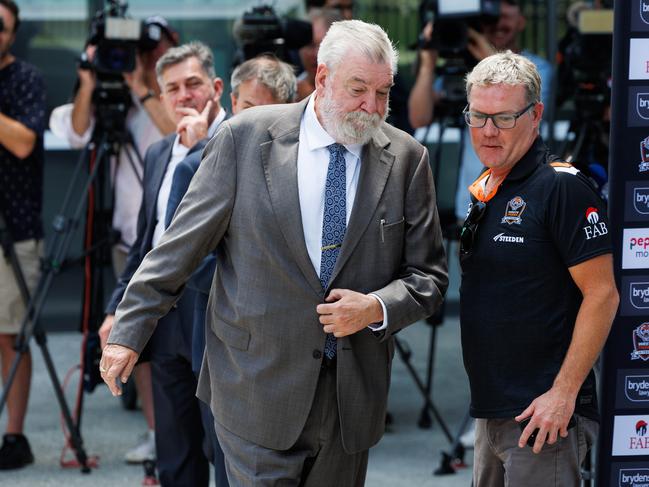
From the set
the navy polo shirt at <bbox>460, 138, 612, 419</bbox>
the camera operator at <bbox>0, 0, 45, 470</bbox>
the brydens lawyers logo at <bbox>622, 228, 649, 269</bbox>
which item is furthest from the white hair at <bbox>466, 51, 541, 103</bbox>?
the camera operator at <bbox>0, 0, 45, 470</bbox>

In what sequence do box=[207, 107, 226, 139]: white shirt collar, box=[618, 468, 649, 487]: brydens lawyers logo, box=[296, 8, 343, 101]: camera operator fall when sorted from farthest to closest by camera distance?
box=[296, 8, 343, 101]: camera operator, box=[207, 107, 226, 139]: white shirt collar, box=[618, 468, 649, 487]: brydens lawyers logo

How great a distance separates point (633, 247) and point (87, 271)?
116 inches

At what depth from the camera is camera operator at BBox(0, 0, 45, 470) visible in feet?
18.0

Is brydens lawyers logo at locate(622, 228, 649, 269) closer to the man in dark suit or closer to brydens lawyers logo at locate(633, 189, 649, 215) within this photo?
brydens lawyers logo at locate(633, 189, 649, 215)

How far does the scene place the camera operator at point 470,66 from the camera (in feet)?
18.6

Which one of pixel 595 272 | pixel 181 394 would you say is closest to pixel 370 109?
pixel 595 272

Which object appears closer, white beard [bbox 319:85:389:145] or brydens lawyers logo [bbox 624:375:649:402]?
white beard [bbox 319:85:389:145]

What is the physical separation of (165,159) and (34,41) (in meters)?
3.84

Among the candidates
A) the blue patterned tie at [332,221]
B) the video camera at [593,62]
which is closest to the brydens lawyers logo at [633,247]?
the blue patterned tie at [332,221]

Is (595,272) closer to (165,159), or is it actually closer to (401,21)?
(165,159)

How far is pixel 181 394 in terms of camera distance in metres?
4.59

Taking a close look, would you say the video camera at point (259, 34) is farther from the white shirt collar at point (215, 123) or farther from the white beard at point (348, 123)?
the white beard at point (348, 123)

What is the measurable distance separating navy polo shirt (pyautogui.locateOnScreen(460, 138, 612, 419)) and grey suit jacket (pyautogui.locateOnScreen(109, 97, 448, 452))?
20cm

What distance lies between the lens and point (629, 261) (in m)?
3.54
